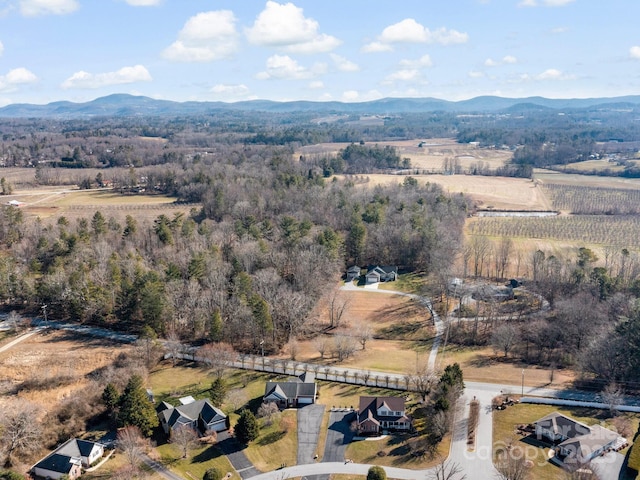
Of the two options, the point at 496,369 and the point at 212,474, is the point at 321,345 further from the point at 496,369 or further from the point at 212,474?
the point at 212,474

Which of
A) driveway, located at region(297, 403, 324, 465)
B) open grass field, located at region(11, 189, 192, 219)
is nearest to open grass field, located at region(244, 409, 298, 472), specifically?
driveway, located at region(297, 403, 324, 465)

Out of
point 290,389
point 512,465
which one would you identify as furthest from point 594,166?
point 512,465

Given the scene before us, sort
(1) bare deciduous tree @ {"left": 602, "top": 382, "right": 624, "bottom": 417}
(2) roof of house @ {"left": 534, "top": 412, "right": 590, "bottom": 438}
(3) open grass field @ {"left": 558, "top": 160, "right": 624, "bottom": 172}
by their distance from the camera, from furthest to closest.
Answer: (3) open grass field @ {"left": 558, "top": 160, "right": 624, "bottom": 172}
(1) bare deciduous tree @ {"left": 602, "top": 382, "right": 624, "bottom": 417}
(2) roof of house @ {"left": 534, "top": 412, "right": 590, "bottom": 438}

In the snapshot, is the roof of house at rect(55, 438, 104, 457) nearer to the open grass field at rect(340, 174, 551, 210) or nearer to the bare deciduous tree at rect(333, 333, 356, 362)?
the bare deciduous tree at rect(333, 333, 356, 362)

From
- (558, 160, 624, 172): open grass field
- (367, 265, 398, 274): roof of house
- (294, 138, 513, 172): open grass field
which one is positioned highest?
(294, 138, 513, 172): open grass field

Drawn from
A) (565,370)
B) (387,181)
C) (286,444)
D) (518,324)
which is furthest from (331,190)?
(286,444)

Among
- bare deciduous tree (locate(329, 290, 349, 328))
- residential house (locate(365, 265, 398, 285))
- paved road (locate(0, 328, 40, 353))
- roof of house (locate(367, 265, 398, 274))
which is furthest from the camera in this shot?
roof of house (locate(367, 265, 398, 274))

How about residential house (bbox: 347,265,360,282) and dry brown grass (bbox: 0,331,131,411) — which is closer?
Result: dry brown grass (bbox: 0,331,131,411)

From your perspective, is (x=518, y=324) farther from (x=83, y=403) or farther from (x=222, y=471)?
(x=83, y=403)
